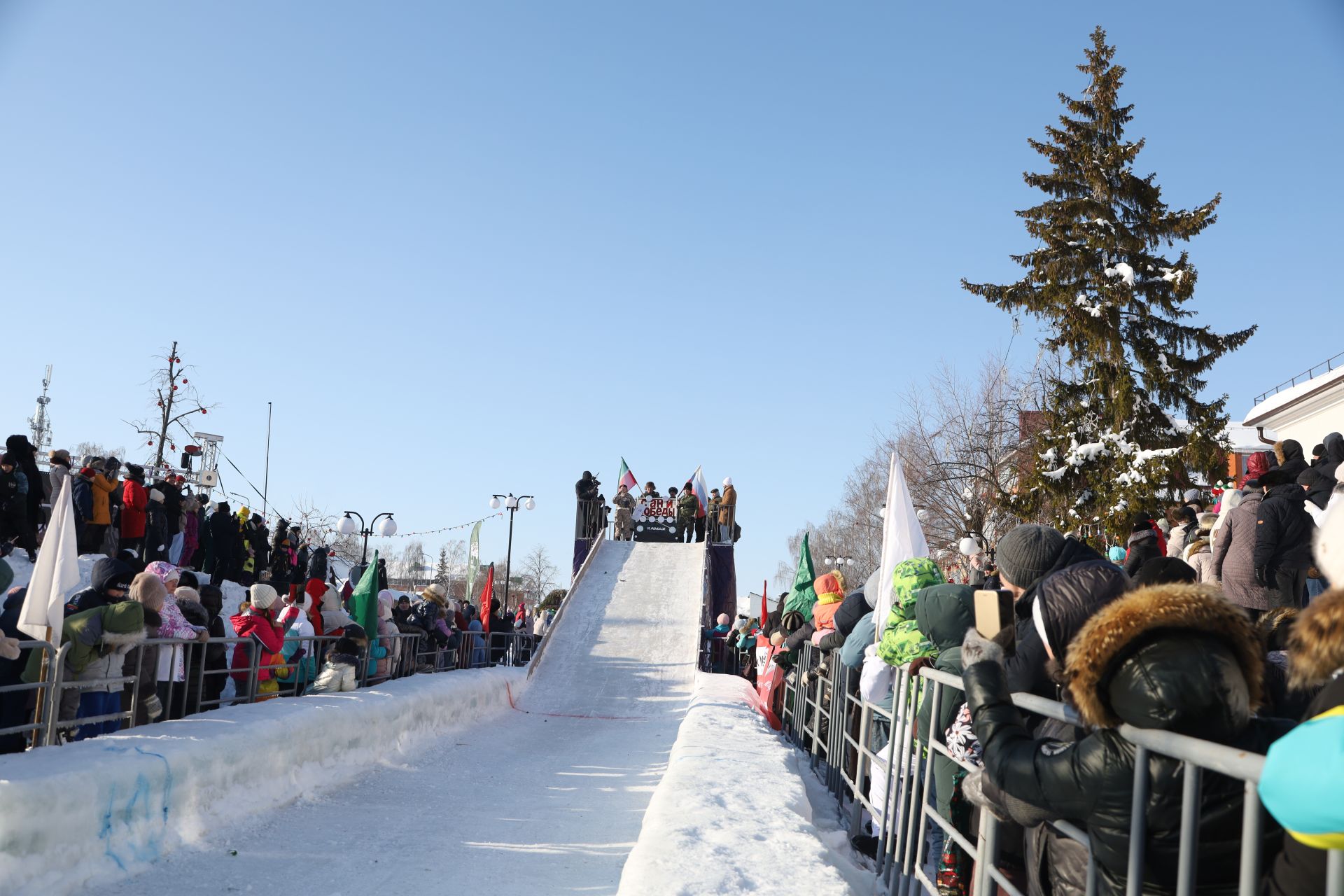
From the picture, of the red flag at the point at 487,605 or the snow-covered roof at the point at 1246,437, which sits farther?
the snow-covered roof at the point at 1246,437

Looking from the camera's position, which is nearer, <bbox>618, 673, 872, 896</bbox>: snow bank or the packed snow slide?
<bbox>618, 673, 872, 896</bbox>: snow bank

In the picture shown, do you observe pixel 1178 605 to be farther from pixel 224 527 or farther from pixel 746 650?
pixel 224 527

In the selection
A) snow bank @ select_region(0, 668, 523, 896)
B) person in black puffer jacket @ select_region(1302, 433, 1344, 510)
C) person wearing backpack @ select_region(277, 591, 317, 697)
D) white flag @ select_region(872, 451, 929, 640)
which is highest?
person in black puffer jacket @ select_region(1302, 433, 1344, 510)

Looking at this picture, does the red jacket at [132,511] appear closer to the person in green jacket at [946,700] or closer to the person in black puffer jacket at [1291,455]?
the person in green jacket at [946,700]

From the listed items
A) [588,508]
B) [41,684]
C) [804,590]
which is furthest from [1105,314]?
[41,684]

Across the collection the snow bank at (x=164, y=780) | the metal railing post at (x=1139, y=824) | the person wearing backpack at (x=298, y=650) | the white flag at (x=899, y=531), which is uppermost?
the white flag at (x=899, y=531)

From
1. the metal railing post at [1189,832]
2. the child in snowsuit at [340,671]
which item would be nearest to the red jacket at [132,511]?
the child in snowsuit at [340,671]

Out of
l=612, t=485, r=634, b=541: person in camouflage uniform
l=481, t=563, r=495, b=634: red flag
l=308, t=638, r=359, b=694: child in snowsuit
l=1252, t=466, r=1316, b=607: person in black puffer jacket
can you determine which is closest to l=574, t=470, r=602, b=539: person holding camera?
l=612, t=485, r=634, b=541: person in camouflage uniform

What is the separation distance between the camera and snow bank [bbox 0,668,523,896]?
480cm

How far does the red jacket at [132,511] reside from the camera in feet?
47.9

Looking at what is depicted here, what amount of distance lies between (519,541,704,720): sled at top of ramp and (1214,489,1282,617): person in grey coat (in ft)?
30.5

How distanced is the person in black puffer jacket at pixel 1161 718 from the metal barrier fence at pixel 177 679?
5.52 metres

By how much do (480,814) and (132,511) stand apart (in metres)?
9.36

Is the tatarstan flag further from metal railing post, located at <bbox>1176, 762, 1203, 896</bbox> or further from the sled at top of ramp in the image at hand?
metal railing post, located at <bbox>1176, 762, 1203, 896</bbox>
